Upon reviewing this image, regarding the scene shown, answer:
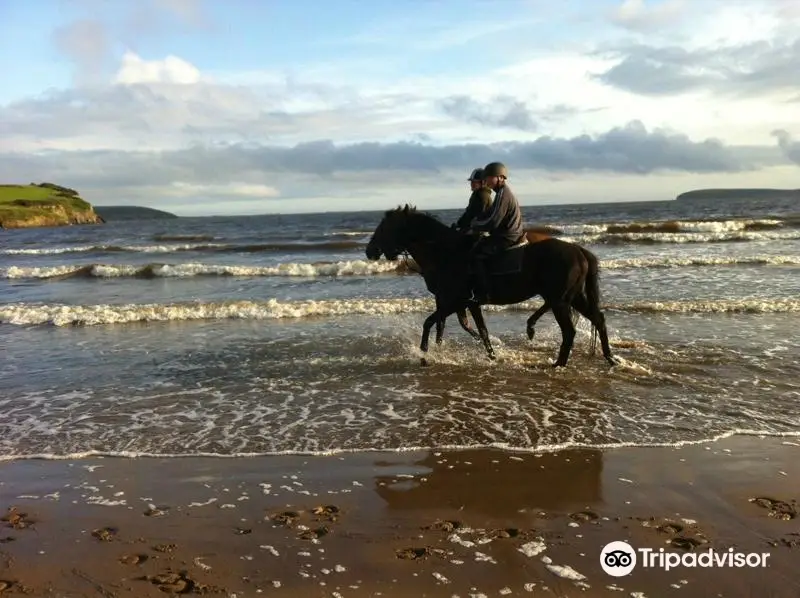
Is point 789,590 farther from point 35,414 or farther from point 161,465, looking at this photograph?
point 35,414

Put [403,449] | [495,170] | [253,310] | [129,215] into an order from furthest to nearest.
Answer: [129,215] < [253,310] < [495,170] < [403,449]

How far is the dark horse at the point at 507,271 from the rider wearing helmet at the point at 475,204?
241 mm

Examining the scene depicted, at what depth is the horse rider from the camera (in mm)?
8258

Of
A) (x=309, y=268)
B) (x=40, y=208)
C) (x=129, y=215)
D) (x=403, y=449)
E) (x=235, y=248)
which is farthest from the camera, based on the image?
(x=129, y=215)

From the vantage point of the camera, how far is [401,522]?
13.6ft

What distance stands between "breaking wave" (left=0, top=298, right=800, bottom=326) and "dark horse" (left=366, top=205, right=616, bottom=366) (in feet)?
13.8

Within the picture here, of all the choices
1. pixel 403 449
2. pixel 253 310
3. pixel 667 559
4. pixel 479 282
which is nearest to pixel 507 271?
pixel 479 282

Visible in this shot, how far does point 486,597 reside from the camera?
3.28 meters

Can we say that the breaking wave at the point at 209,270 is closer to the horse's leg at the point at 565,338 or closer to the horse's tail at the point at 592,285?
the horse's tail at the point at 592,285

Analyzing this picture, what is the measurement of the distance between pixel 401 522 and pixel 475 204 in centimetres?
540

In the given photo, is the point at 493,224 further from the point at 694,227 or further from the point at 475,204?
the point at 694,227

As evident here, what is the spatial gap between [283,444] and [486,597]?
2.97m

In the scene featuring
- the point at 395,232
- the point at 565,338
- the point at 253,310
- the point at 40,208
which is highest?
the point at 40,208

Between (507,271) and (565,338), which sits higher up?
(507,271)
